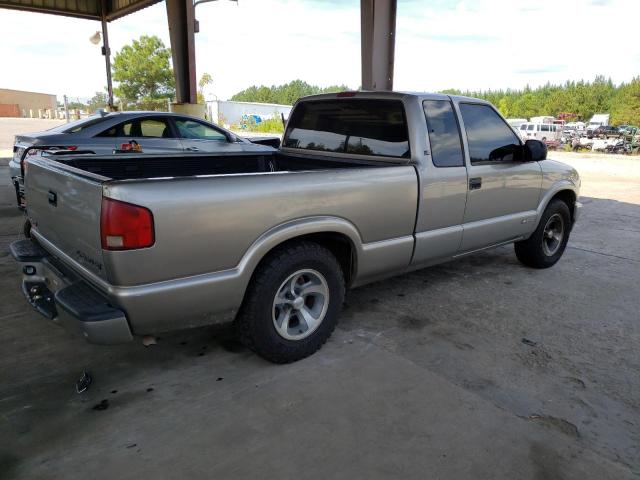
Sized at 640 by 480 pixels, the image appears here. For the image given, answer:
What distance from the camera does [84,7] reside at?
1744 centimetres

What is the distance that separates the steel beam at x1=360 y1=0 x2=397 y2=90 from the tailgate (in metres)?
6.39

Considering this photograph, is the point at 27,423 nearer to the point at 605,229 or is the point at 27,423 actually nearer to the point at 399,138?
the point at 399,138

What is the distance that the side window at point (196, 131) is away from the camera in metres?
7.87

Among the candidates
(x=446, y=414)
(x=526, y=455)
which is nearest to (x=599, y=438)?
(x=526, y=455)

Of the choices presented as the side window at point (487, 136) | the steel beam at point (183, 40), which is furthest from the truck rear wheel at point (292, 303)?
the steel beam at point (183, 40)

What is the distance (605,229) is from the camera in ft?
24.8

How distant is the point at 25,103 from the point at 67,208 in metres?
87.0

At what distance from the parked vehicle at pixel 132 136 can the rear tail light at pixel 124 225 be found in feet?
14.2

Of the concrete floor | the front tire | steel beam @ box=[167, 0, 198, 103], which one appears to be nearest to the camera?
the concrete floor

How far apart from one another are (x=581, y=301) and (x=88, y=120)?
23.5ft

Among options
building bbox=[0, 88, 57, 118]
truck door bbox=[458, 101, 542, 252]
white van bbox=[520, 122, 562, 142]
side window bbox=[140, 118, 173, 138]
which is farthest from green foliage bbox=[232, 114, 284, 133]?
truck door bbox=[458, 101, 542, 252]

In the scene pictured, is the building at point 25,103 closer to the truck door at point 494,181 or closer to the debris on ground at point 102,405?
the truck door at point 494,181

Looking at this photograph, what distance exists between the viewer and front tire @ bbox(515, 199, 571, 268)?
517cm

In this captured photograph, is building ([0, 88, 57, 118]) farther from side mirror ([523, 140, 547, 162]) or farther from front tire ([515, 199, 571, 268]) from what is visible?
side mirror ([523, 140, 547, 162])
